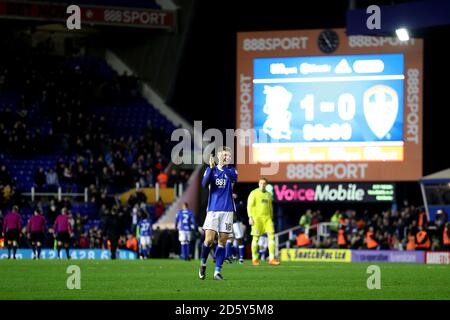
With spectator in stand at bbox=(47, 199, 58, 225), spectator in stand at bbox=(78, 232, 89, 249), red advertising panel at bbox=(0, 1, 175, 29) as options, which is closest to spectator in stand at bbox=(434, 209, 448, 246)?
spectator in stand at bbox=(78, 232, 89, 249)

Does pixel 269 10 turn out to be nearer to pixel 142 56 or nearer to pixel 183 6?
pixel 183 6

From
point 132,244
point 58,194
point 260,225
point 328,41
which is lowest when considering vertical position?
point 132,244

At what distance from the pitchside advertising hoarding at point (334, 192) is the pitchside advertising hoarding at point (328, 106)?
0.29 metres

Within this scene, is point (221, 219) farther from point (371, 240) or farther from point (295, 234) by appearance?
point (295, 234)

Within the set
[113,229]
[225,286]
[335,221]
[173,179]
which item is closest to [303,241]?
[335,221]

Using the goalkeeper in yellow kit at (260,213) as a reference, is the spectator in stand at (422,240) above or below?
below

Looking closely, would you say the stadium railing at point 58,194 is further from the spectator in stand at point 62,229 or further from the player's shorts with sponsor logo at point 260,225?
the player's shorts with sponsor logo at point 260,225

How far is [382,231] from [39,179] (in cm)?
1463

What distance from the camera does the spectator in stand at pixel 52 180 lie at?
47.9 meters

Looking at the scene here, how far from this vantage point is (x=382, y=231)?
42156 millimetres

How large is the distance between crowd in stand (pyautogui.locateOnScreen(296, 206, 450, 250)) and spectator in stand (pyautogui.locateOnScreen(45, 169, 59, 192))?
430 inches

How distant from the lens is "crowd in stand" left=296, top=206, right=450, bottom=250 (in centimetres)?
4047

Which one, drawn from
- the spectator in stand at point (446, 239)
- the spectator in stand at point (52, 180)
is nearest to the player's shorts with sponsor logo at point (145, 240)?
the spectator in stand at point (52, 180)

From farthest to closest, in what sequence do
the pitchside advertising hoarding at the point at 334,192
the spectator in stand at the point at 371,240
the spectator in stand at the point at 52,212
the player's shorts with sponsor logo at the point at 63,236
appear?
the spectator in stand at the point at 52,212, the pitchside advertising hoarding at the point at 334,192, the spectator in stand at the point at 371,240, the player's shorts with sponsor logo at the point at 63,236
